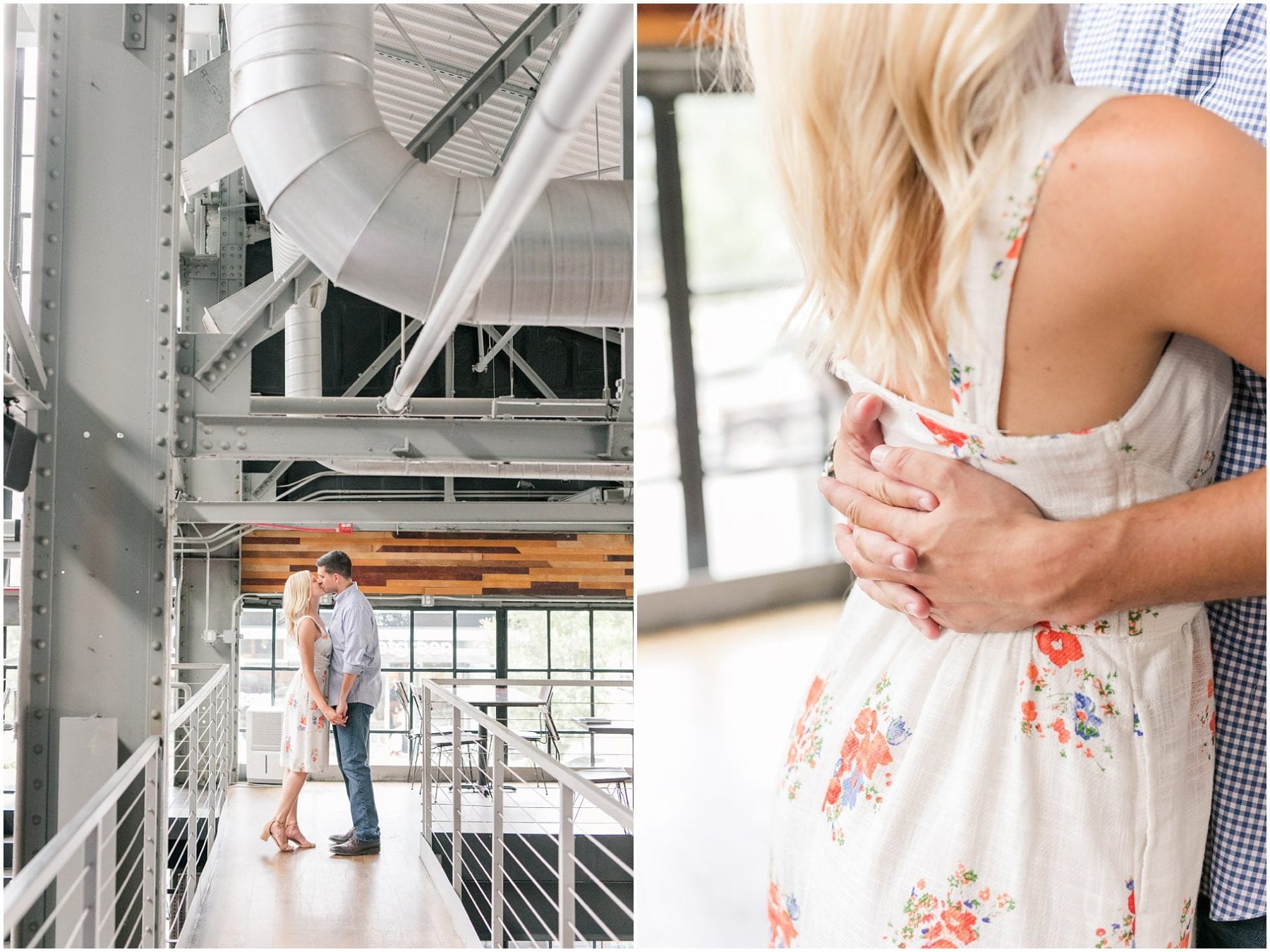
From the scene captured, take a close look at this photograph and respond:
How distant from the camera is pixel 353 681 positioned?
5828 mm

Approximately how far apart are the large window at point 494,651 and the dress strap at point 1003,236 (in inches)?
475

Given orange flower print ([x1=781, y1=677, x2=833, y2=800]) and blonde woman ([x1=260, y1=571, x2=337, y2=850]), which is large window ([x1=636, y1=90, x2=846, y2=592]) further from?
blonde woman ([x1=260, y1=571, x2=337, y2=850])

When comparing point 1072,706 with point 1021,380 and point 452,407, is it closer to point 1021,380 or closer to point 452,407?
point 1021,380

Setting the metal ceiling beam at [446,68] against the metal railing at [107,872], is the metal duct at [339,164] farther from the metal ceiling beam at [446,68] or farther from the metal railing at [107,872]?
the metal ceiling beam at [446,68]

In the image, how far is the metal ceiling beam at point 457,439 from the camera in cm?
514

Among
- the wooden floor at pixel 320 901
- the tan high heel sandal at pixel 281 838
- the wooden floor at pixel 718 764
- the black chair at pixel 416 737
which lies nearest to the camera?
the wooden floor at pixel 718 764

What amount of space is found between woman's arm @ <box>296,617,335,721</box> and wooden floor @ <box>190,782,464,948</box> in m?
0.88

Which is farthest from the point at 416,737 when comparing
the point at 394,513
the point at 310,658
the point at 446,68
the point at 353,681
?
the point at 446,68

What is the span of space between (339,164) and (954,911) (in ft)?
7.78

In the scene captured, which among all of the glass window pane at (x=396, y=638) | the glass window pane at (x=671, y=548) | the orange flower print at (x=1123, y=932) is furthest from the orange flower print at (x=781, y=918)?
the glass window pane at (x=396, y=638)

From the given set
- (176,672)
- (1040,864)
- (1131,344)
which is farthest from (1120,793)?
(176,672)

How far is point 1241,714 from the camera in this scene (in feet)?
2.68

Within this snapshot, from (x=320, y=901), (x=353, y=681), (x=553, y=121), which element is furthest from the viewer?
(x=353, y=681)

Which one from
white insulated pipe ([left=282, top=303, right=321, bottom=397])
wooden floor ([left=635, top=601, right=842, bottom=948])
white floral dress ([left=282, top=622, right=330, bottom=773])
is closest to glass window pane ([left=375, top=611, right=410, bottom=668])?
white insulated pipe ([left=282, top=303, right=321, bottom=397])
